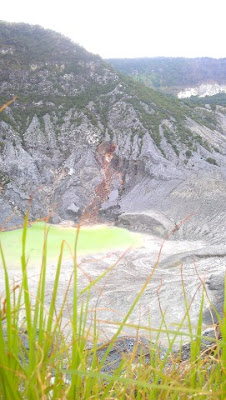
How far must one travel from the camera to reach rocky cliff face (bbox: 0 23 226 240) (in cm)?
897

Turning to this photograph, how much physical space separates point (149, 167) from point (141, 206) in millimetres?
1517

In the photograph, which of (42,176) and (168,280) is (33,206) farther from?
(168,280)

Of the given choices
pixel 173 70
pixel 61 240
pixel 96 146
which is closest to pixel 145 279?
pixel 61 240

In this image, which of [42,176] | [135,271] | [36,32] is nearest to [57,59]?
[36,32]

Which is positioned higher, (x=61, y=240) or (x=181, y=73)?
(x=181, y=73)

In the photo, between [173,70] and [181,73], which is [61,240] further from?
[173,70]

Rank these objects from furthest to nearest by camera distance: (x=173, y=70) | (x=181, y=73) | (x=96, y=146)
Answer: (x=173, y=70) < (x=181, y=73) < (x=96, y=146)

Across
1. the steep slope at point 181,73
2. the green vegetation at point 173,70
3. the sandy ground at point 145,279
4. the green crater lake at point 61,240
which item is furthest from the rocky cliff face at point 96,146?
the green vegetation at point 173,70

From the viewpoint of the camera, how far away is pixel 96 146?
1084cm

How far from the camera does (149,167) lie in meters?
10.2

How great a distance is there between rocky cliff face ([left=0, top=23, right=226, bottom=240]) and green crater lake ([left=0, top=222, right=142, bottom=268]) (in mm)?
642

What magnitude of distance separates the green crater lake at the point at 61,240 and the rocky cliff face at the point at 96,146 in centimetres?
64

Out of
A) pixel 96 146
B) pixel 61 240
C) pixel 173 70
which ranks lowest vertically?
pixel 61 240

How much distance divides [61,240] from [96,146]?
18.4 feet
